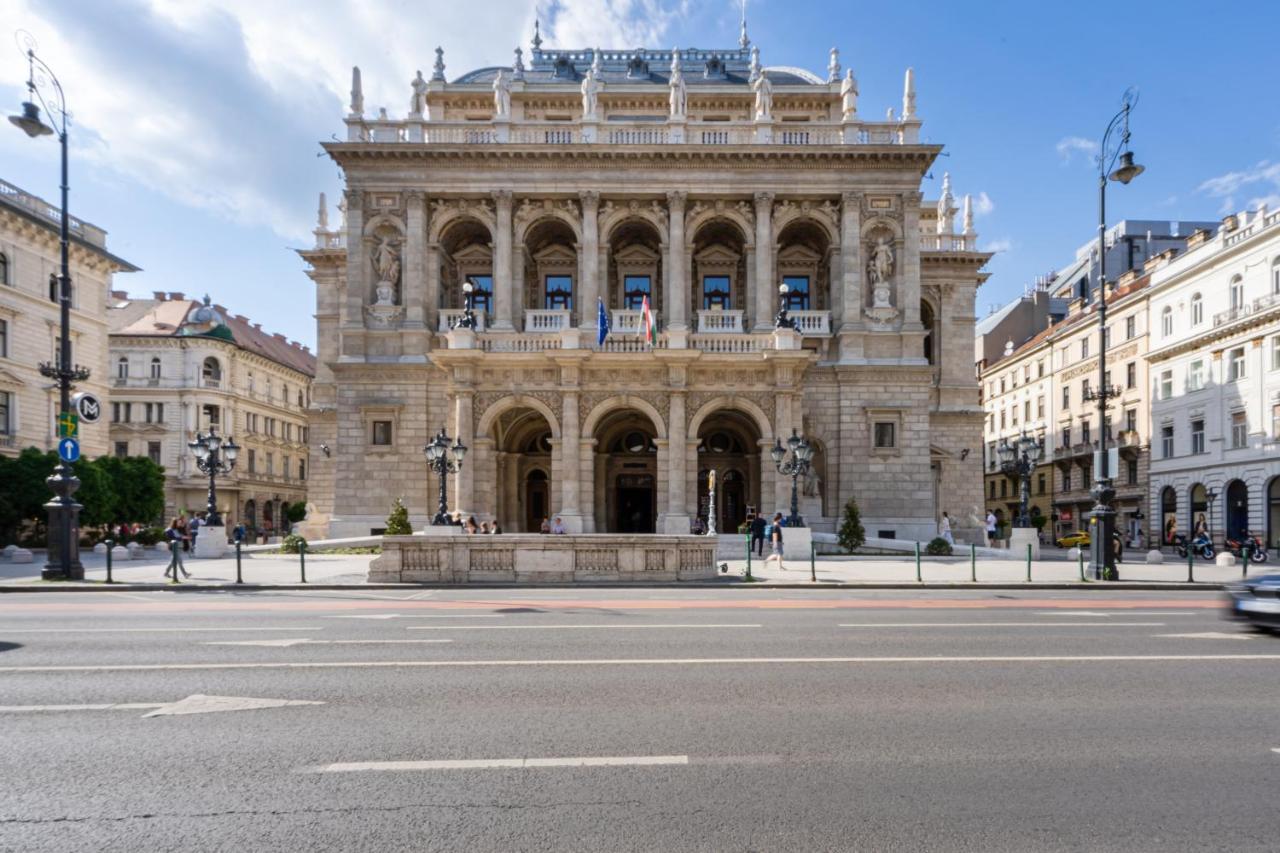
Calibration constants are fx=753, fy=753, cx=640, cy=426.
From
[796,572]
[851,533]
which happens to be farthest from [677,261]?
[796,572]

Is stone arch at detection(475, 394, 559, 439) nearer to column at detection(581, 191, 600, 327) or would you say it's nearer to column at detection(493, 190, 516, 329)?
column at detection(493, 190, 516, 329)

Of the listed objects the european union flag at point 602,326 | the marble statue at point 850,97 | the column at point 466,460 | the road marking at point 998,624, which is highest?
the marble statue at point 850,97

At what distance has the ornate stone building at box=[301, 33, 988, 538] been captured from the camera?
107 ft

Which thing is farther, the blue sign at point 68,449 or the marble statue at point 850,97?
the marble statue at point 850,97

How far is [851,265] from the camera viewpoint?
3597 cm

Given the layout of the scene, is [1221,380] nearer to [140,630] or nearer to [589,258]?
[589,258]

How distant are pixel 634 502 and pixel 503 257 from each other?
548 inches

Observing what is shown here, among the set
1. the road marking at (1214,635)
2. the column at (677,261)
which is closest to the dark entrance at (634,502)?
the column at (677,261)

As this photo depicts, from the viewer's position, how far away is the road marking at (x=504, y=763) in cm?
533

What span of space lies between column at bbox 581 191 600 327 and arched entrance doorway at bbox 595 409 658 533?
6.10 metres

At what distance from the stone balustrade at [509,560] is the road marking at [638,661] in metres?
9.73

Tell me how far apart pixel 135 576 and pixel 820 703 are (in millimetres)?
21489

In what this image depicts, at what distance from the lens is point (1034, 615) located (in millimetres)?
13008

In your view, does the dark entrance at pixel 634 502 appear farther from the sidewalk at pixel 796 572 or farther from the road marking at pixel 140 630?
the road marking at pixel 140 630
